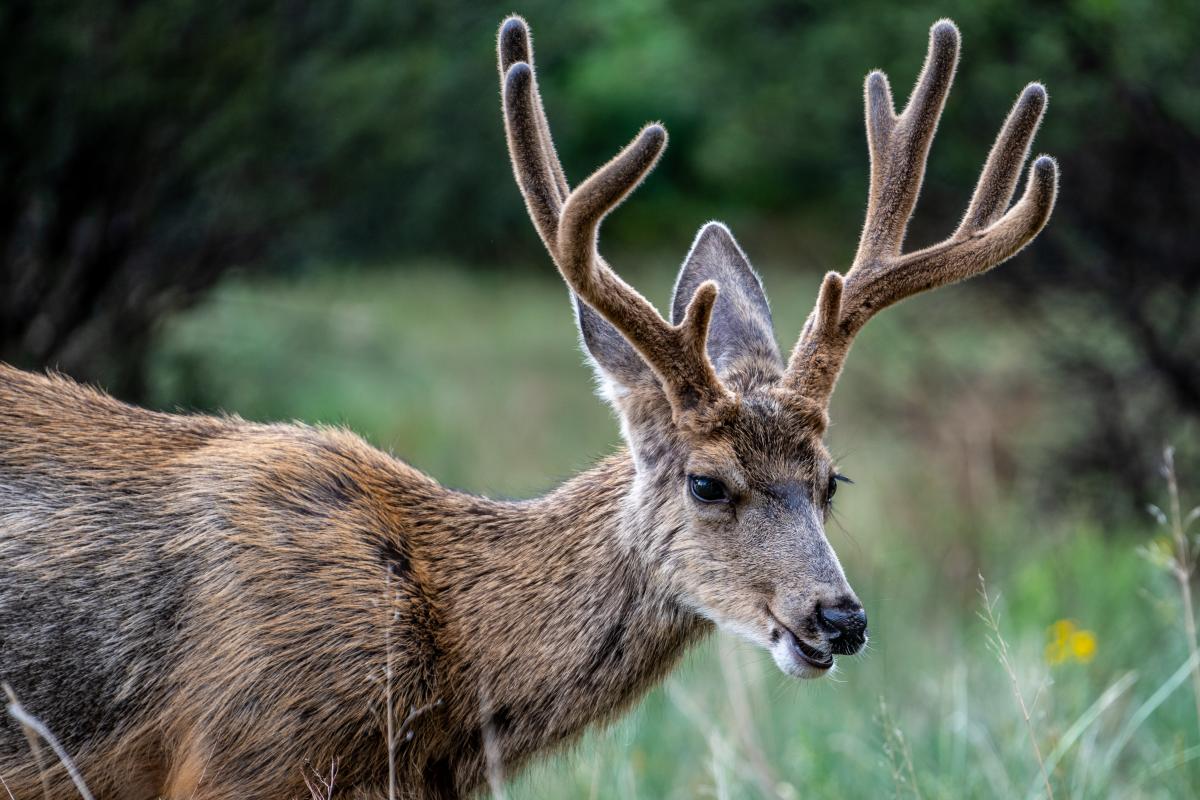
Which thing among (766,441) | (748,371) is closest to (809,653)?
(766,441)

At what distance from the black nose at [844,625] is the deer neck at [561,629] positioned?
0.50 metres

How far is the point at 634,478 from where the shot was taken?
4594 millimetres

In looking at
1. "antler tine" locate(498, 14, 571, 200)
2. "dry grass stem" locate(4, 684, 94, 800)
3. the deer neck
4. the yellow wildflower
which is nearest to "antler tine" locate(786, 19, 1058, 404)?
the deer neck

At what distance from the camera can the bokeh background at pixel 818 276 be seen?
241 inches

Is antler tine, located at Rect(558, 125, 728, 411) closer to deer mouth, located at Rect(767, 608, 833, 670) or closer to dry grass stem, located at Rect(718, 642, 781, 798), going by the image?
deer mouth, located at Rect(767, 608, 833, 670)

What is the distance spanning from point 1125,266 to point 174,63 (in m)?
5.57

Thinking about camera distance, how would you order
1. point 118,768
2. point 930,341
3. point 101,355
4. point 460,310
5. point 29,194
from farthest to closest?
1. point 460,310
2. point 930,341
3. point 101,355
4. point 29,194
5. point 118,768

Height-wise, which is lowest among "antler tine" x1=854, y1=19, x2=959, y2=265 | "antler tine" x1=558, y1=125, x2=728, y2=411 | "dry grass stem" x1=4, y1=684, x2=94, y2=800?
"dry grass stem" x1=4, y1=684, x2=94, y2=800

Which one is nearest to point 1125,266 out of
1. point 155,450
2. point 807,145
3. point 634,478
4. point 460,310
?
point 807,145

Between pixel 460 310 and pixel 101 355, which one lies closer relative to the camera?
pixel 101 355

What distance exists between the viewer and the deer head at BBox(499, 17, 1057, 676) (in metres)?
4.12

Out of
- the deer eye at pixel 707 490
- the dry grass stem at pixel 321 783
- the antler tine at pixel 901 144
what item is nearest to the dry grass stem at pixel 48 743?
the dry grass stem at pixel 321 783

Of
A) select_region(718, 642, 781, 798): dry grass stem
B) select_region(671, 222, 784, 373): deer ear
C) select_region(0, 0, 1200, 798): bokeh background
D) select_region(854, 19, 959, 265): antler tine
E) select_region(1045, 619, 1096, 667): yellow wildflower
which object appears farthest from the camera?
select_region(0, 0, 1200, 798): bokeh background

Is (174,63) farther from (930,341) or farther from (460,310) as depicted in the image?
(460,310)
